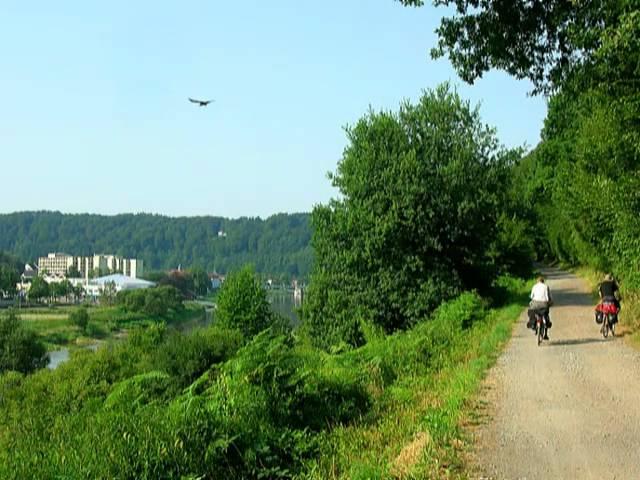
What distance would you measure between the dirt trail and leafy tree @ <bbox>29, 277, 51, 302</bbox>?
139 metres

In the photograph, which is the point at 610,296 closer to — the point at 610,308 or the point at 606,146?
the point at 610,308

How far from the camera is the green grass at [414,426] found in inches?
295

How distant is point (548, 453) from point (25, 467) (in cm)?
525

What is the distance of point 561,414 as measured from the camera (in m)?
10.2

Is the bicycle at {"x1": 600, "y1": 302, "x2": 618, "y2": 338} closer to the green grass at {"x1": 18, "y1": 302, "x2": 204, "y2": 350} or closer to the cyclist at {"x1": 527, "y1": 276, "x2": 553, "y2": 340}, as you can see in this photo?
the cyclist at {"x1": 527, "y1": 276, "x2": 553, "y2": 340}

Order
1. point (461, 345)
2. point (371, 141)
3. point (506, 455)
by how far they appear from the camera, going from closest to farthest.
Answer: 1. point (506, 455)
2. point (461, 345)
3. point (371, 141)

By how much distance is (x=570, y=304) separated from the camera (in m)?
29.0

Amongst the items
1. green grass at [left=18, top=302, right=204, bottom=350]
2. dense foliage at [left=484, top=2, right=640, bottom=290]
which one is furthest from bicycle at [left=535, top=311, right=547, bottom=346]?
green grass at [left=18, top=302, right=204, bottom=350]

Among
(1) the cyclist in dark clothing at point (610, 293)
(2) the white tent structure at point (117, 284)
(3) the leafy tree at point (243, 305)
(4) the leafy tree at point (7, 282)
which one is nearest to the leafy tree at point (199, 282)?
(2) the white tent structure at point (117, 284)

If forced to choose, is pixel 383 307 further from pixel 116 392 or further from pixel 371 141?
pixel 116 392

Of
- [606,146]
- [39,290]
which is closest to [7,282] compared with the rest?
[39,290]

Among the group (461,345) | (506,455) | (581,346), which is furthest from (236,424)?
(581,346)

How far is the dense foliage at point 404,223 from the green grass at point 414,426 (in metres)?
12.4

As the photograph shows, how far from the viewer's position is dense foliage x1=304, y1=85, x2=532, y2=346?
29625 millimetres
